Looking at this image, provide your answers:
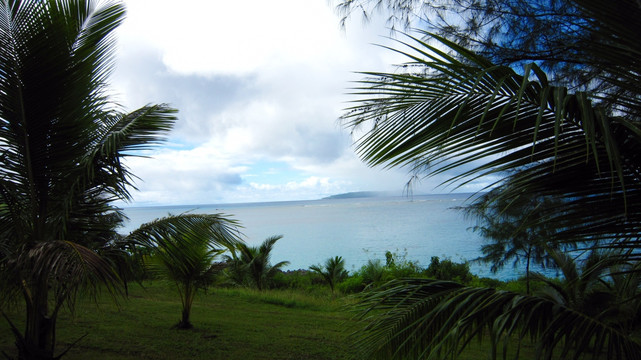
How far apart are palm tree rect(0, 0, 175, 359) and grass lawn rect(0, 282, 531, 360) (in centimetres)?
84

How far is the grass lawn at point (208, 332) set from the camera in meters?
6.02

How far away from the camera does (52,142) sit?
4.11 m

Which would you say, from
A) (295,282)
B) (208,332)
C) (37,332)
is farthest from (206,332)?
(295,282)

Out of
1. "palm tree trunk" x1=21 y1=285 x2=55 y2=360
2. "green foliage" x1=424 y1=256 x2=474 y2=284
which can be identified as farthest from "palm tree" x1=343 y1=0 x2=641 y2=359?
"green foliage" x1=424 y1=256 x2=474 y2=284

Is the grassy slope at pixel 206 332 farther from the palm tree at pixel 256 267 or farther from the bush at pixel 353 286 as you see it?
the palm tree at pixel 256 267

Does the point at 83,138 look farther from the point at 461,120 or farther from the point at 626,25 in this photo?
the point at 626,25

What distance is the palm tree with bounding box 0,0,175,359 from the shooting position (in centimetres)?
375

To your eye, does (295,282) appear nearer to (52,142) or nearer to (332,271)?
(332,271)

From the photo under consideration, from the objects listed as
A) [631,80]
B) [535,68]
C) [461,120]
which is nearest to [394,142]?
[461,120]

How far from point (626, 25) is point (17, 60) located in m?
4.65

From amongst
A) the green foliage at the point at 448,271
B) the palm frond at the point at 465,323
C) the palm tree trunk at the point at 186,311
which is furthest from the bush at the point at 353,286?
the palm frond at the point at 465,323

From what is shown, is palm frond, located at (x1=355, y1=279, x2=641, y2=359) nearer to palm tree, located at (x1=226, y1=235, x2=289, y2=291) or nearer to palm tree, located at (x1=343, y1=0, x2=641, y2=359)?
palm tree, located at (x1=343, y1=0, x2=641, y2=359)

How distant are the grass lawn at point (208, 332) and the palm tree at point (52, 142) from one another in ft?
2.74

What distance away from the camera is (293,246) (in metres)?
48.9
